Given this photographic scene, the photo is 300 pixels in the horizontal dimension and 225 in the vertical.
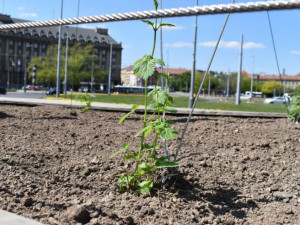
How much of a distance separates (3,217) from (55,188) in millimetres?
681

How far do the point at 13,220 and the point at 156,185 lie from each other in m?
1.02

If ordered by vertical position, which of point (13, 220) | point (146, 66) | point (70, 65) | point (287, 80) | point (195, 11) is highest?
point (70, 65)

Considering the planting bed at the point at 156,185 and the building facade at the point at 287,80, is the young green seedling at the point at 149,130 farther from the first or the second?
the building facade at the point at 287,80

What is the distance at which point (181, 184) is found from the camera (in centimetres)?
286

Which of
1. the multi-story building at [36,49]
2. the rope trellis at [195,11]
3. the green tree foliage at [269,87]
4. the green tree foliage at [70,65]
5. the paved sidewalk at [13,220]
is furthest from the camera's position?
the green tree foliage at [269,87]

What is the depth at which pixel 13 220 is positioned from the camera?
82.2 inches

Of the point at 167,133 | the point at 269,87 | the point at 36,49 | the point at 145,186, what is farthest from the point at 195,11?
the point at 269,87

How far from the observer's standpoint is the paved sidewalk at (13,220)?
204 cm

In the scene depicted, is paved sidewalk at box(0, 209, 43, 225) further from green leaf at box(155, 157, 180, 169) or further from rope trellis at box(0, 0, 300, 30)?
rope trellis at box(0, 0, 300, 30)

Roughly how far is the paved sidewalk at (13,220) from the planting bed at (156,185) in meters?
0.14

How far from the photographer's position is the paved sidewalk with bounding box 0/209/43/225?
6.71 feet

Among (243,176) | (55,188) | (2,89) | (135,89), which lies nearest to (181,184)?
(243,176)

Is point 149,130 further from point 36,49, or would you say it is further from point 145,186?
point 36,49

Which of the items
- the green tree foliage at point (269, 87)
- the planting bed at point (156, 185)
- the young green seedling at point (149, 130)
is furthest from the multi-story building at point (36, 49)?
the young green seedling at point (149, 130)
